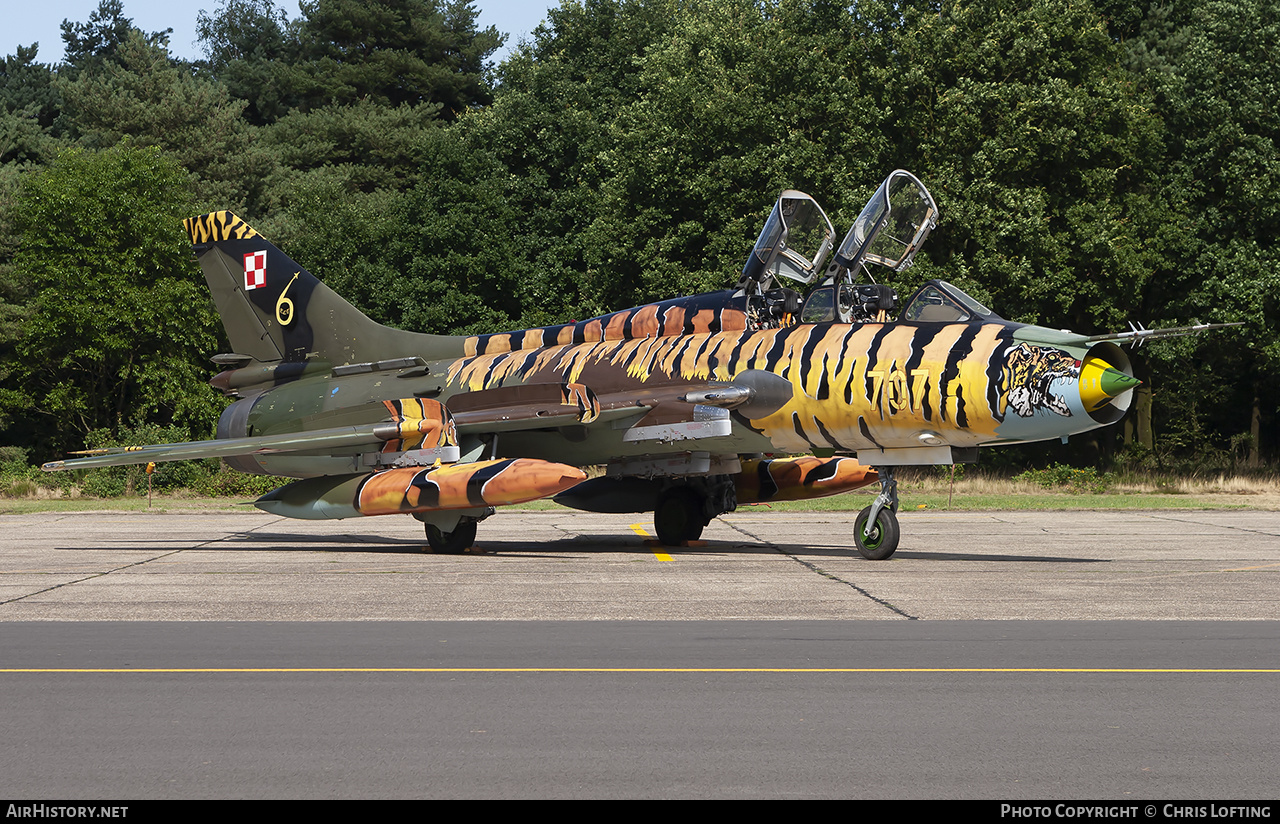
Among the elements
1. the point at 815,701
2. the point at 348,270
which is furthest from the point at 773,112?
the point at 815,701

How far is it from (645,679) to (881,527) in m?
8.18

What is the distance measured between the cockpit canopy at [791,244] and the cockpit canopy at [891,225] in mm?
862

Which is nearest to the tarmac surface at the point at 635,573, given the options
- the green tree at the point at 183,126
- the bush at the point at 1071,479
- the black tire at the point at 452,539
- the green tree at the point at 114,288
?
the black tire at the point at 452,539

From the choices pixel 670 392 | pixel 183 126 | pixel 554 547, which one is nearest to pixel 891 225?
pixel 670 392

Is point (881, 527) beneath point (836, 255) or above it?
beneath

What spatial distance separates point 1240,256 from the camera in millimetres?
35438

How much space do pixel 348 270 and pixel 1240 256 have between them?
30.3 meters

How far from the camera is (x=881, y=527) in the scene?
15.1 meters

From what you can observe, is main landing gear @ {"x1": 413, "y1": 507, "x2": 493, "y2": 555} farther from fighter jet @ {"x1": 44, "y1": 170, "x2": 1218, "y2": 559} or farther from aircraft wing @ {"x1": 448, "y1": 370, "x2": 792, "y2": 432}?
aircraft wing @ {"x1": 448, "y1": 370, "x2": 792, "y2": 432}

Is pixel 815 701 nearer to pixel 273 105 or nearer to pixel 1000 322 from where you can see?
pixel 1000 322

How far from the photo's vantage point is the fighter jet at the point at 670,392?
14.2m

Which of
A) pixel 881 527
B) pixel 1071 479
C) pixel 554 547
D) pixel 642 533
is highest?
pixel 881 527

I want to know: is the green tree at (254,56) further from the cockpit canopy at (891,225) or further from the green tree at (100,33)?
the cockpit canopy at (891,225)

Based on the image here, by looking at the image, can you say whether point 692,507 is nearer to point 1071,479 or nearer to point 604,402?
point 604,402
